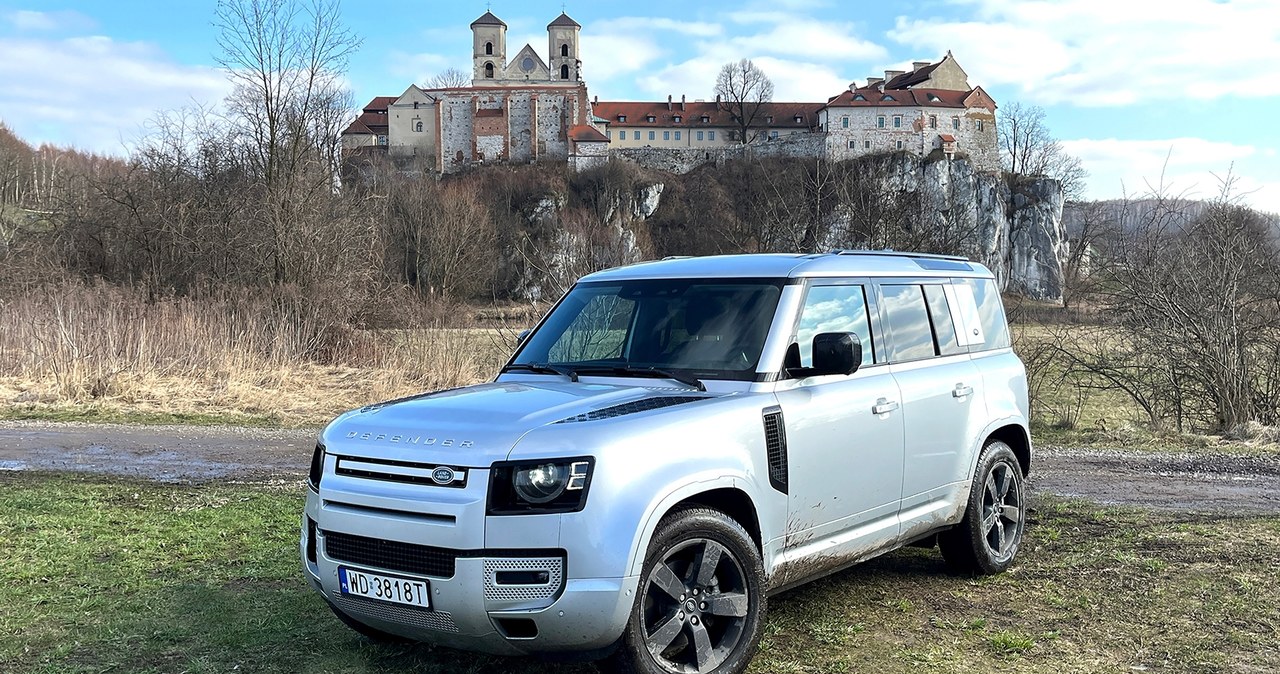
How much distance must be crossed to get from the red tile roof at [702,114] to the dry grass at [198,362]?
97949 mm

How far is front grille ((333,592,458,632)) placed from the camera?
157 inches

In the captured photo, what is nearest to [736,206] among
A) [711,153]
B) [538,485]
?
[711,153]

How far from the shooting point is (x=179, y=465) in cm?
1102

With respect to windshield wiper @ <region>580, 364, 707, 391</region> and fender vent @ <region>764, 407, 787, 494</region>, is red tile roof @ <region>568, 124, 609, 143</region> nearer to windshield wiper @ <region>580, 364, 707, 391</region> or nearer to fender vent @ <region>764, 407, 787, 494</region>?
windshield wiper @ <region>580, 364, 707, 391</region>

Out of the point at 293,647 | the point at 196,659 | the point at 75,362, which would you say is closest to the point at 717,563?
the point at 293,647

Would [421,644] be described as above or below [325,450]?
below

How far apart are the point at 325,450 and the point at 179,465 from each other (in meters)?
7.59

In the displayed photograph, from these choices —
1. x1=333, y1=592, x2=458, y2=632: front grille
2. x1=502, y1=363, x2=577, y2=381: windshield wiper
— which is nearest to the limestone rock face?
x1=502, y1=363, x2=577, y2=381: windshield wiper

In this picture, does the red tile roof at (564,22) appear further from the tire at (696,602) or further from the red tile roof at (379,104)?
the tire at (696,602)

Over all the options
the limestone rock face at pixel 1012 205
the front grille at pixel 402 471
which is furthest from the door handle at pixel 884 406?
the limestone rock face at pixel 1012 205

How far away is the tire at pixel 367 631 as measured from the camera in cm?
448

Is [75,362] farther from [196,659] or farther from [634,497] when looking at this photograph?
[634,497]

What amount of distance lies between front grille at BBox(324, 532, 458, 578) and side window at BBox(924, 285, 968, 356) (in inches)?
142

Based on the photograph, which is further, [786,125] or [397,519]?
[786,125]
